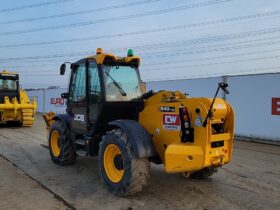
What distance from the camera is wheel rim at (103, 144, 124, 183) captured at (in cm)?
590

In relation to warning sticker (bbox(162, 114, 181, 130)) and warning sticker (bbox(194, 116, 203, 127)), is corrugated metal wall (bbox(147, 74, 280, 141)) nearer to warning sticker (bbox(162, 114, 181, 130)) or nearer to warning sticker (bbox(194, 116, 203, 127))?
warning sticker (bbox(162, 114, 181, 130))

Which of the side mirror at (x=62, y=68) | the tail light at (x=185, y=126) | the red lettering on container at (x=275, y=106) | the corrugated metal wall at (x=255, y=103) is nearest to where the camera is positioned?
the tail light at (x=185, y=126)

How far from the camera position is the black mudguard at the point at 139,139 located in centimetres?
538

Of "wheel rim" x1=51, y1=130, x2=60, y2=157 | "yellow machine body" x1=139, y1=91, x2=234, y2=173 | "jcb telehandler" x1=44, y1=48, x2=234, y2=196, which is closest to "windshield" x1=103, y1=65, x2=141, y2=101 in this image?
"jcb telehandler" x1=44, y1=48, x2=234, y2=196

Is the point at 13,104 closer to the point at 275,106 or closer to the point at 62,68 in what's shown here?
the point at 62,68

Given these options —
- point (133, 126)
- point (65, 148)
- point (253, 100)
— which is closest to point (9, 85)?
point (65, 148)

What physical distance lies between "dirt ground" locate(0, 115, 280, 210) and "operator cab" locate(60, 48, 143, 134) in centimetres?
107

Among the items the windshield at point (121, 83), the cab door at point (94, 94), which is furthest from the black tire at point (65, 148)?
the windshield at point (121, 83)

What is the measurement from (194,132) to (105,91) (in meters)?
1.96

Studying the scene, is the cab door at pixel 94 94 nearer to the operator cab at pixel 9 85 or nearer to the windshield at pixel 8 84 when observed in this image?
the operator cab at pixel 9 85

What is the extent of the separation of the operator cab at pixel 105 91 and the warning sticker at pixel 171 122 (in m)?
0.92

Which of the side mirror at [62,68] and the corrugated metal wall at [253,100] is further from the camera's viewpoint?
the corrugated metal wall at [253,100]

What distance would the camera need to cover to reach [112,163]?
6.03 meters

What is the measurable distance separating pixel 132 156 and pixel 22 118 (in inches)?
479
